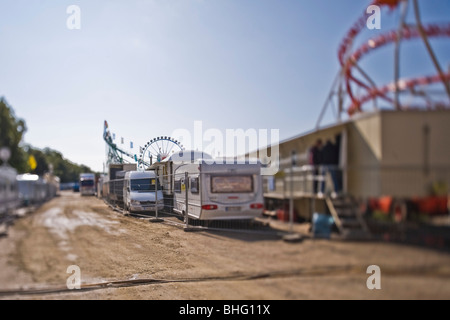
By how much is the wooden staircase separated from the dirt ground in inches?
1.8

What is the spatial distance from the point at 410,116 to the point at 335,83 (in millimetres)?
424

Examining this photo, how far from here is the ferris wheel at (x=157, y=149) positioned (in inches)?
91.7

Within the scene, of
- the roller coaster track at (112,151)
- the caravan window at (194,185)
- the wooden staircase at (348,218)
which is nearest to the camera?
the wooden staircase at (348,218)

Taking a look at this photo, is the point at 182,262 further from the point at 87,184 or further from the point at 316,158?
the point at 316,158

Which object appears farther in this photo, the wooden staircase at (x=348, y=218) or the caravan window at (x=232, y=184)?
the caravan window at (x=232, y=184)

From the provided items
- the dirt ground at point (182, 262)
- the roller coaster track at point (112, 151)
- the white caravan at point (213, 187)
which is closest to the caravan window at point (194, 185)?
the white caravan at point (213, 187)

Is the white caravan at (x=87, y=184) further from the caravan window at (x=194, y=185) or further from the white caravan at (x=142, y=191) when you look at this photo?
the caravan window at (x=194, y=185)

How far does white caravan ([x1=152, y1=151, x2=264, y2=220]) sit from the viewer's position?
1818 mm

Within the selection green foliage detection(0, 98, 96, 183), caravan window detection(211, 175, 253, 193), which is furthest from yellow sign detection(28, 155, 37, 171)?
caravan window detection(211, 175, 253, 193)

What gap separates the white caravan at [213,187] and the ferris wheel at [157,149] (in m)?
0.05

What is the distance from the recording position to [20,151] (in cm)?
202

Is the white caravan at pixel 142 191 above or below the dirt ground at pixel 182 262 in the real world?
above

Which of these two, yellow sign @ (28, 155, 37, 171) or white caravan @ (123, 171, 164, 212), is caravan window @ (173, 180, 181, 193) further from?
yellow sign @ (28, 155, 37, 171)
